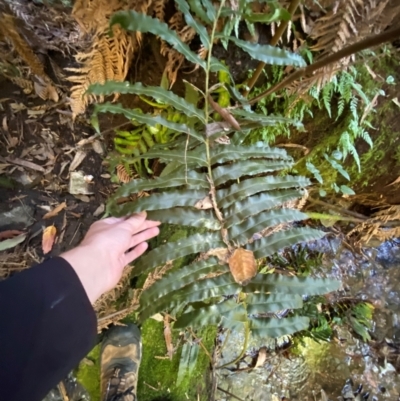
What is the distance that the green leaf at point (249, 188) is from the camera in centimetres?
154

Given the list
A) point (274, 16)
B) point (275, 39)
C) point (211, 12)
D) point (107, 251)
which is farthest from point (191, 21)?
point (107, 251)

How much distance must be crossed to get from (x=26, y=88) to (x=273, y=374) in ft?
8.07

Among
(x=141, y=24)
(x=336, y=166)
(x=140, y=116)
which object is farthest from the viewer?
(x=336, y=166)

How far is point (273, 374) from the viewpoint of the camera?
9.13 feet

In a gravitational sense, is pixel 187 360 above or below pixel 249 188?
below

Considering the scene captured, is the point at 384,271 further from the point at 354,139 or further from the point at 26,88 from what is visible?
the point at 26,88

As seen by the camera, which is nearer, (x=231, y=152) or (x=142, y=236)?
(x=231, y=152)

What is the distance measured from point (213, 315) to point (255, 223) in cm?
38

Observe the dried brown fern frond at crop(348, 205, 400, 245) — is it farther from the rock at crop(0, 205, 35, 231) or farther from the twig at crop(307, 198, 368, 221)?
the rock at crop(0, 205, 35, 231)

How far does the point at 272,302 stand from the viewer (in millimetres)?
1489

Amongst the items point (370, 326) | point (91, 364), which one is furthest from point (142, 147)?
point (370, 326)

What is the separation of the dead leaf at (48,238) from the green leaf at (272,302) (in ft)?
4.18

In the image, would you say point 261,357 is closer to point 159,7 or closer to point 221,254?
point 221,254

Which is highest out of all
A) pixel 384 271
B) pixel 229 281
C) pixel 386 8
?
pixel 386 8
